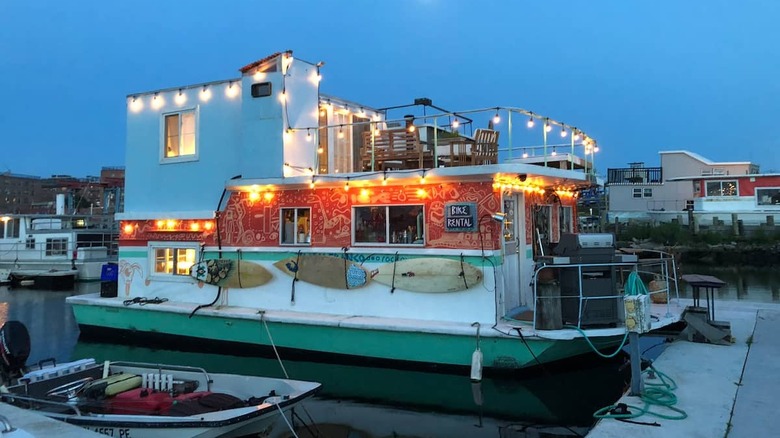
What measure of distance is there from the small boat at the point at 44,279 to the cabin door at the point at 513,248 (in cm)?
2309

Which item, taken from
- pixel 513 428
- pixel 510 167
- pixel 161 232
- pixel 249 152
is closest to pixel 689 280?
pixel 510 167

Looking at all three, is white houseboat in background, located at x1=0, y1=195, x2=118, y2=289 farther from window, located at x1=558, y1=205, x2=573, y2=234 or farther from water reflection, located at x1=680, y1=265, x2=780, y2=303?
water reflection, located at x1=680, y1=265, x2=780, y2=303

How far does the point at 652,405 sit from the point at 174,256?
9.45 meters

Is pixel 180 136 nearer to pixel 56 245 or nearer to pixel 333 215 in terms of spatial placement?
pixel 333 215

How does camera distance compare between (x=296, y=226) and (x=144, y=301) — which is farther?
(x=144, y=301)

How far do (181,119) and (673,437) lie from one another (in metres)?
10.6

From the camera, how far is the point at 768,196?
3416cm

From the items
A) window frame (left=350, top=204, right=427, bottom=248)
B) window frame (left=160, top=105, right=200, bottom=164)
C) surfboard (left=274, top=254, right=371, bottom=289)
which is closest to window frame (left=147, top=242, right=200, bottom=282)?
window frame (left=160, top=105, right=200, bottom=164)

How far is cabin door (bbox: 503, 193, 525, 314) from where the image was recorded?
9.11m

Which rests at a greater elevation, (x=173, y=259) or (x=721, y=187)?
→ (x=721, y=187)

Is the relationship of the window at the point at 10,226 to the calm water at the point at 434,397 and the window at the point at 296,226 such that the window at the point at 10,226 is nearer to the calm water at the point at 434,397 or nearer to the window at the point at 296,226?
the calm water at the point at 434,397

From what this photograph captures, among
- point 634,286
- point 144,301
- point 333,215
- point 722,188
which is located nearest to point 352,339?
point 333,215

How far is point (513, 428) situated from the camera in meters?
7.04

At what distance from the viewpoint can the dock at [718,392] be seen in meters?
5.49
